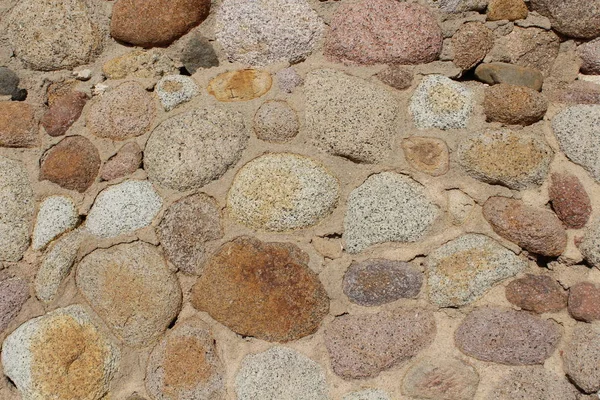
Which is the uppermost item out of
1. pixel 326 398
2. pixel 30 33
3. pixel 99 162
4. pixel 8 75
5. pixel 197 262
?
pixel 30 33

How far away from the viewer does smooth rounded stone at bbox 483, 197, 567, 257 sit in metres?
1.55

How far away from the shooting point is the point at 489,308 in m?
1.56

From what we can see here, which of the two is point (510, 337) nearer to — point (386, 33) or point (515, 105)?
point (515, 105)

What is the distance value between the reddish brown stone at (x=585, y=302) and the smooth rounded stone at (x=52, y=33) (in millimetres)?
1551

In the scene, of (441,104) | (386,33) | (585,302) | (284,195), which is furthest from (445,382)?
(386,33)

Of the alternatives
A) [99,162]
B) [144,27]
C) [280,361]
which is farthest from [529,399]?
[144,27]

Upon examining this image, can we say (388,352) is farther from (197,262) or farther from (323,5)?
(323,5)

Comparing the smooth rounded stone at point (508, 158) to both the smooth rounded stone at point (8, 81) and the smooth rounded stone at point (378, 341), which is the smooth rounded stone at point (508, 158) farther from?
the smooth rounded stone at point (8, 81)

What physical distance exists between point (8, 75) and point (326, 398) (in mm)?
1342

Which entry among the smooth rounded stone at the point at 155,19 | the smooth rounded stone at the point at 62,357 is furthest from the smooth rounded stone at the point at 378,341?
the smooth rounded stone at the point at 155,19

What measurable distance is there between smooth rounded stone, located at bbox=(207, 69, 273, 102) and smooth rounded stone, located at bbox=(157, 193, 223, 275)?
0.32 metres

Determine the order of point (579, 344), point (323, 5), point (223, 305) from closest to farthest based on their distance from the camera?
point (579, 344)
point (223, 305)
point (323, 5)

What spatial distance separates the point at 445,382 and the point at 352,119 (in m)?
0.75

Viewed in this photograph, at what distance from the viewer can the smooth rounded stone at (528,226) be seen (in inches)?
61.0
